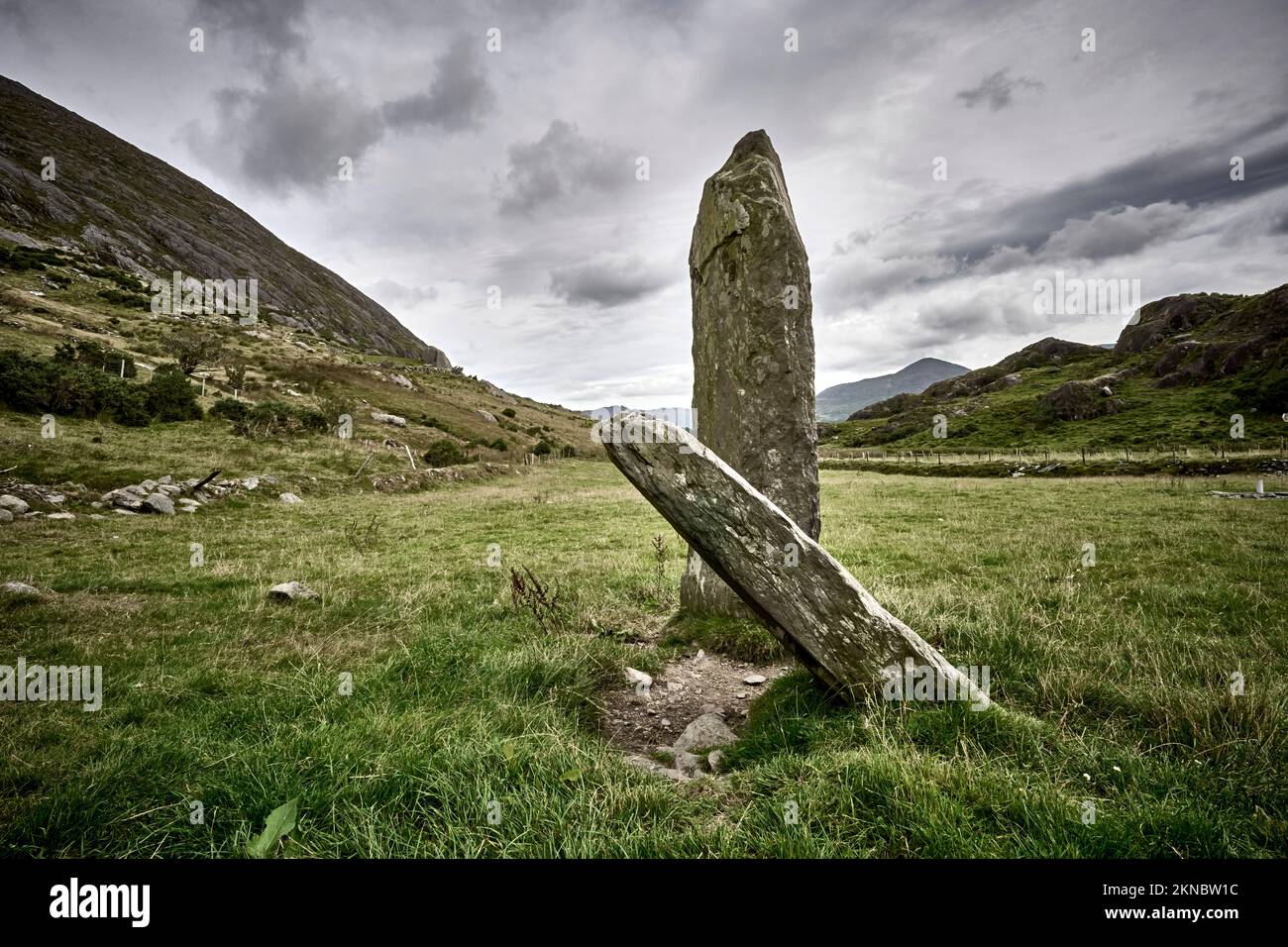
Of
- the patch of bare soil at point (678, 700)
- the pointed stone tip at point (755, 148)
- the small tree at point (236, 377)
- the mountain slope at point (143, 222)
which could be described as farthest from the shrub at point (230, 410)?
the mountain slope at point (143, 222)

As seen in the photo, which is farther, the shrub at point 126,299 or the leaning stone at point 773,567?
the shrub at point 126,299

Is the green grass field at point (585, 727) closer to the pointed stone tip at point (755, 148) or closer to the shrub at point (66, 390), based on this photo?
the pointed stone tip at point (755, 148)

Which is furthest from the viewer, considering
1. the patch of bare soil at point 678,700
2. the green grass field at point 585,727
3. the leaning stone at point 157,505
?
the leaning stone at point 157,505

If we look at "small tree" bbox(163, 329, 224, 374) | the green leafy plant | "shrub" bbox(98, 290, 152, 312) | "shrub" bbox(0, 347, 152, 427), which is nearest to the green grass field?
the green leafy plant

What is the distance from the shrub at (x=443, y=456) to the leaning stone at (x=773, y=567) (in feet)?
91.7

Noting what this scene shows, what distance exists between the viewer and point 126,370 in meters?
27.9

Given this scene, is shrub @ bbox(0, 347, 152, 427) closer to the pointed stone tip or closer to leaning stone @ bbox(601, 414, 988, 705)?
the pointed stone tip

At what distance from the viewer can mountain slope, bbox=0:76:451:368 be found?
73250 mm

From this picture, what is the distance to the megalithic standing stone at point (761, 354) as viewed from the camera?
6.39 meters

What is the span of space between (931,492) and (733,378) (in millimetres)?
22637

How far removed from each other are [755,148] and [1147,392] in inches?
5175

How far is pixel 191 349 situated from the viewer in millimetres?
36156

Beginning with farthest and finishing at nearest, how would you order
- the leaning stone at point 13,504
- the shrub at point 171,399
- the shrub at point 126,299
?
the shrub at point 126,299, the shrub at point 171,399, the leaning stone at point 13,504
